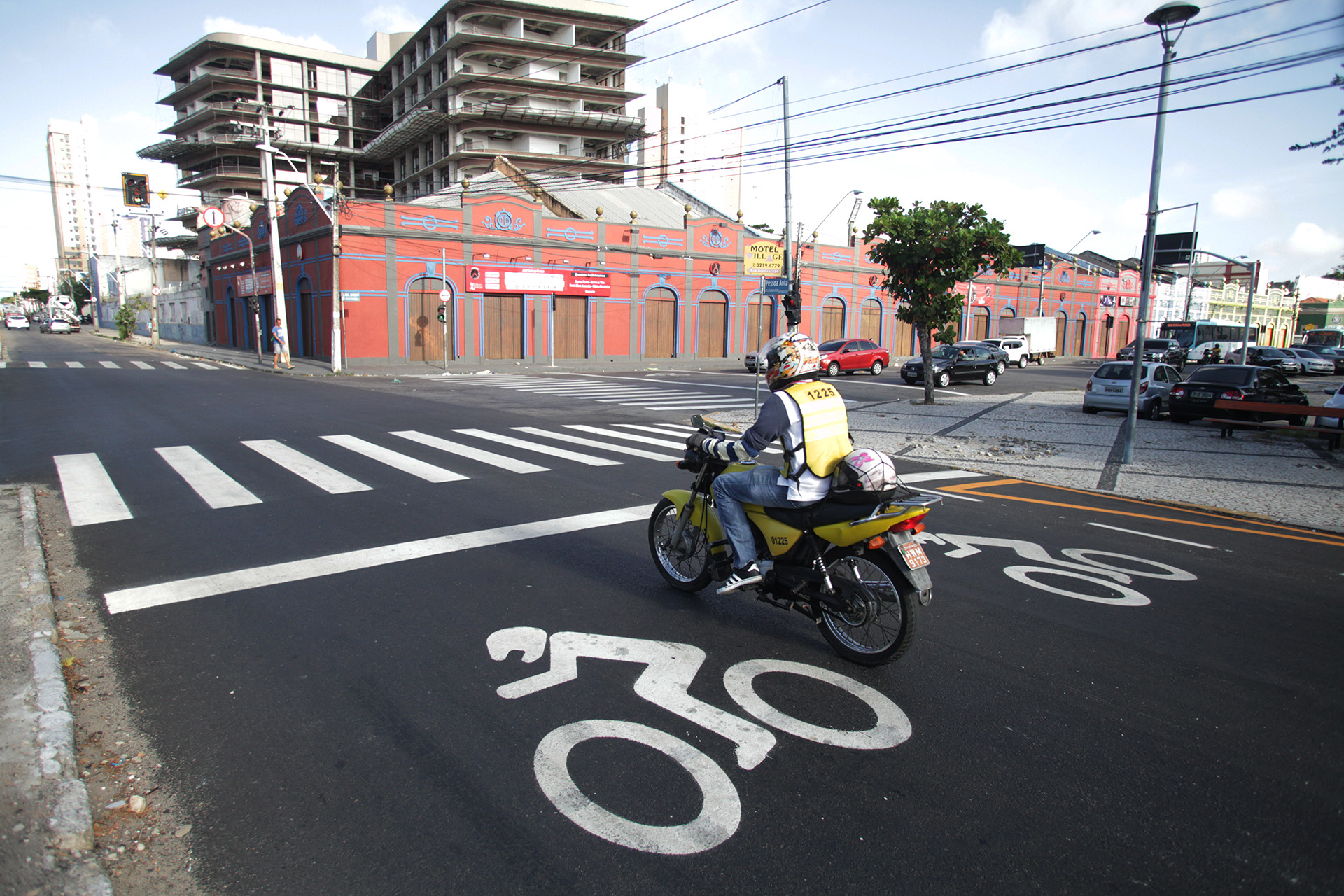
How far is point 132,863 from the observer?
2732 mm

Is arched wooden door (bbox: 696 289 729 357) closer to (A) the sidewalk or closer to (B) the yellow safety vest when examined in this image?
(A) the sidewalk

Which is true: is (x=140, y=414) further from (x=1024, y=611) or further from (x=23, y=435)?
(x=1024, y=611)

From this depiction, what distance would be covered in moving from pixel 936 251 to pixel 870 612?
16414 millimetres

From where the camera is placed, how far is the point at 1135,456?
12773 mm

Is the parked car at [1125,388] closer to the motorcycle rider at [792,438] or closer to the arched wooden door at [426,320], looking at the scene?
the motorcycle rider at [792,438]

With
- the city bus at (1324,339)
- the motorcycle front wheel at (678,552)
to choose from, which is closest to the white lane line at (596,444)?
the motorcycle front wheel at (678,552)

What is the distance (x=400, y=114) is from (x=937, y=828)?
287 feet

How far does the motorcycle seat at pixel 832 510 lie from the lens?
431 cm

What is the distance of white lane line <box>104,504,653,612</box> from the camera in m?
5.37

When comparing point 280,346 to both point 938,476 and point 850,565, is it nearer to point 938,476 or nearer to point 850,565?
point 938,476

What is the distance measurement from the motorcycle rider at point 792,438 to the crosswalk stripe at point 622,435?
732 centimetres

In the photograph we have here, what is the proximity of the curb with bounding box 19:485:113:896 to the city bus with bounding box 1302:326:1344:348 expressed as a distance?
248ft

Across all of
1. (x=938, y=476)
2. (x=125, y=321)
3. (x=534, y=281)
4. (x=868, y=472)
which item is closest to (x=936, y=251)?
(x=938, y=476)

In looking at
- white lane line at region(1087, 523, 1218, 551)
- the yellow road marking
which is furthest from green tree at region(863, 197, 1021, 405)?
white lane line at region(1087, 523, 1218, 551)
